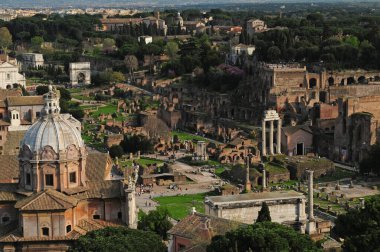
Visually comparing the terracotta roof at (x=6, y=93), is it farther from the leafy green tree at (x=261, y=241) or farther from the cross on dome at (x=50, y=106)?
the leafy green tree at (x=261, y=241)

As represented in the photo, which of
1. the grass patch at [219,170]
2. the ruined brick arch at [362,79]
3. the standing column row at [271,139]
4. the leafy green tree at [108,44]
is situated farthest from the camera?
the leafy green tree at [108,44]

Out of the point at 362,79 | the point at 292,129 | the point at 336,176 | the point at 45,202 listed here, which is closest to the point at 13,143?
the point at 336,176

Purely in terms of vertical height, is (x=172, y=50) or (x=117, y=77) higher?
(x=172, y=50)

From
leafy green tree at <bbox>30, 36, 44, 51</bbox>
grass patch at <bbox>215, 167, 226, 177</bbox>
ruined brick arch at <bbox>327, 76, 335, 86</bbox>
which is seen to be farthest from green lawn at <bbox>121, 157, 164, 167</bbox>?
leafy green tree at <bbox>30, 36, 44, 51</bbox>

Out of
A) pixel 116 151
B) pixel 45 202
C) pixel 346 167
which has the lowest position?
pixel 346 167

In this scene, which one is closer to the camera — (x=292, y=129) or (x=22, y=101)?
(x=292, y=129)

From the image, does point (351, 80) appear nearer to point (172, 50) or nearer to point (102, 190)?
point (172, 50)

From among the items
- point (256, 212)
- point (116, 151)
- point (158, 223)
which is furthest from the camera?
point (116, 151)

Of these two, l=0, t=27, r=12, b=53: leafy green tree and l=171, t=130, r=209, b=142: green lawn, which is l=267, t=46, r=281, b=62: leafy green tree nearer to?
l=171, t=130, r=209, b=142: green lawn

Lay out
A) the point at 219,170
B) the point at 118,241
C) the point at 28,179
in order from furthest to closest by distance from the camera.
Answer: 1. the point at 219,170
2. the point at 28,179
3. the point at 118,241

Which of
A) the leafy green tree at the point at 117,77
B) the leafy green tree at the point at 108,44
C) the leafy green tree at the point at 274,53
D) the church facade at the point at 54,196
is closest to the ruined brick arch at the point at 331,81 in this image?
the leafy green tree at the point at 274,53
